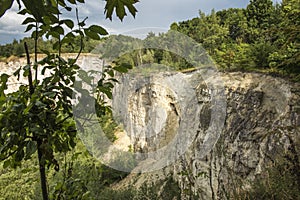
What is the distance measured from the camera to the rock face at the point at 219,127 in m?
3.10

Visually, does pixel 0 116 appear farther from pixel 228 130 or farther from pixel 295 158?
pixel 228 130

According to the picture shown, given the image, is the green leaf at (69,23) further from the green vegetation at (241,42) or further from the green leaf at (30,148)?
the green vegetation at (241,42)

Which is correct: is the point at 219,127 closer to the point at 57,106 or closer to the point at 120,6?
the point at 57,106

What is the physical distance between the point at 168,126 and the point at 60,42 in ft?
20.8

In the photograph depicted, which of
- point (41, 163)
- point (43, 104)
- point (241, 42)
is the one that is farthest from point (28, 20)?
point (241, 42)

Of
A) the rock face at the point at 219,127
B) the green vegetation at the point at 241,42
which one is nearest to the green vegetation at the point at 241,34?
the green vegetation at the point at 241,42

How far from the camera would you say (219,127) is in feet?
14.5

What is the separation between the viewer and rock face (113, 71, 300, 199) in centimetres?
310

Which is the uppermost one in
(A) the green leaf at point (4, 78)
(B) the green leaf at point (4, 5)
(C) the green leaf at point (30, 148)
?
(B) the green leaf at point (4, 5)

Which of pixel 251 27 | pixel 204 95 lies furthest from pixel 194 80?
pixel 251 27

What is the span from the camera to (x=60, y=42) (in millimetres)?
708

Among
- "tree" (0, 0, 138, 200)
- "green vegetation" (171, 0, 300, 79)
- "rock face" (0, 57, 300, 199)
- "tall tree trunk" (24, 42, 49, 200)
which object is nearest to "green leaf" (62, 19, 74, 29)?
"tree" (0, 0, 138, 200)

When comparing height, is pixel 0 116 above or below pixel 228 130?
above

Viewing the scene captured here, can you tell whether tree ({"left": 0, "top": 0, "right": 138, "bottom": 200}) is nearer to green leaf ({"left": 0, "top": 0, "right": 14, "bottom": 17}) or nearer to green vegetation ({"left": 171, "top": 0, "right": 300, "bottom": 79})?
green leaf ({"left": 0, "top": 0, "right": 14, "bottom": 17})
